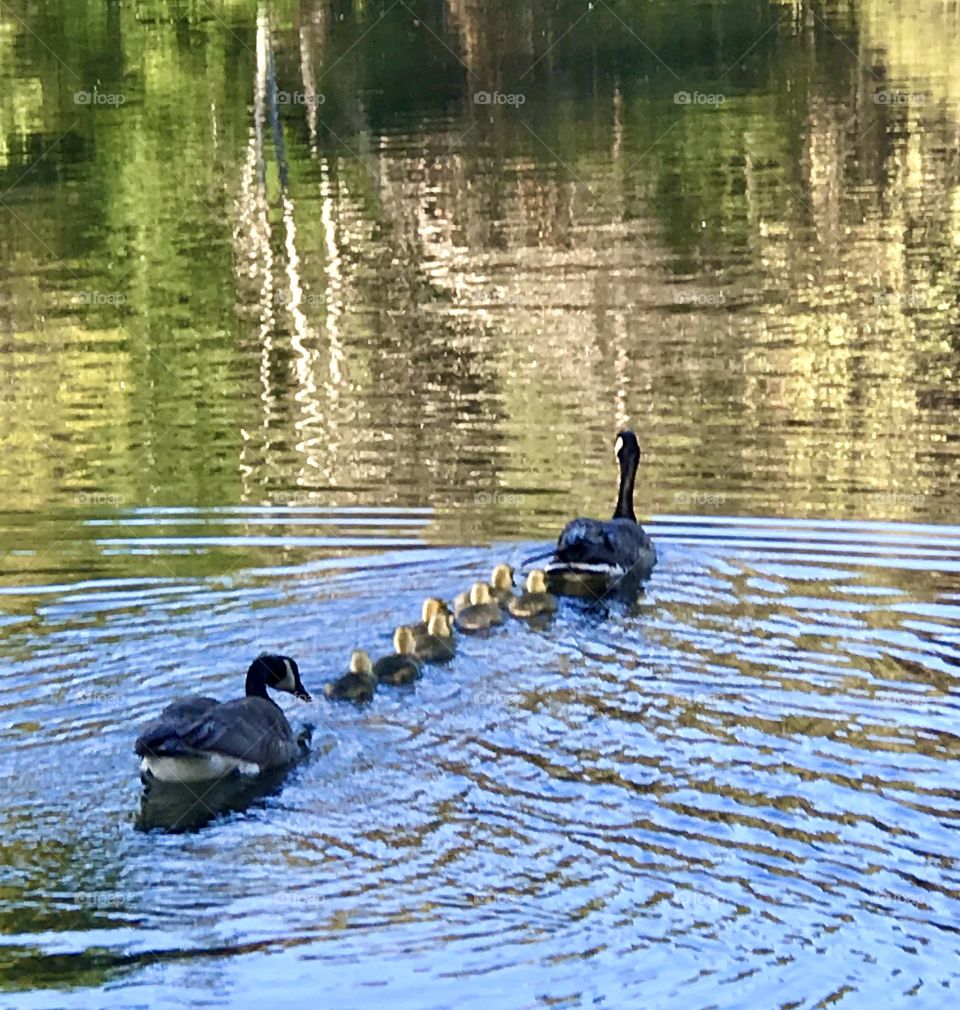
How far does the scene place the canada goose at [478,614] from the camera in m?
15.2

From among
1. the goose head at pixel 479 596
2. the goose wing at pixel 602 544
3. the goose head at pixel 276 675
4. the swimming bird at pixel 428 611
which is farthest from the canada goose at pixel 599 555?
the goose head at pixel 276 675

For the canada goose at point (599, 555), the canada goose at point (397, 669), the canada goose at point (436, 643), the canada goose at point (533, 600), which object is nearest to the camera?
the canada goose at point (397, 669)

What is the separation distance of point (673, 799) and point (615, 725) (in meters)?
1.35

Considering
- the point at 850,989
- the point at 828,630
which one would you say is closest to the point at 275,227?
the point at 828,630

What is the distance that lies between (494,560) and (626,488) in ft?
5.29

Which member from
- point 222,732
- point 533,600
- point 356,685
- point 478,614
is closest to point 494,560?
point 533,600

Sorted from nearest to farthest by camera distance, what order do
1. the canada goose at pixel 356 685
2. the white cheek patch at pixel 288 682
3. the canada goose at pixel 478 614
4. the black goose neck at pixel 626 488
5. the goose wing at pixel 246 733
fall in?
the goose wing at pixel 246 733
the white cheek patch at pixel 288 682
the canada goose at pixel 356 685
the canada goose at pixel 478 614
the black goose neck at pixel 626 488

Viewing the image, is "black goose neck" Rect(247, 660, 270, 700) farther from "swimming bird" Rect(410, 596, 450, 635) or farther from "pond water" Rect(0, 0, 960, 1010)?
"swimming bird" Rect(410, 596, 450, 635)

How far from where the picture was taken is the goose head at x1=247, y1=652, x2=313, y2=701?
43.4 ft

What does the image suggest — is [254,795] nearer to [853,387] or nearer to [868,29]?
[853,387]

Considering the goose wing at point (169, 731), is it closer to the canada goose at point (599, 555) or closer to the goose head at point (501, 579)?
the goose head at point (501, 579)

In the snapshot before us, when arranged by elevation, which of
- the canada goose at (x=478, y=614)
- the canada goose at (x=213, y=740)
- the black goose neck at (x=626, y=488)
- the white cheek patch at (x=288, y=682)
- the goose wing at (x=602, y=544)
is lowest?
the canada goose at (x=213, y=740)

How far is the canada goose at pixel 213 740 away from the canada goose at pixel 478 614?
2.61 metres

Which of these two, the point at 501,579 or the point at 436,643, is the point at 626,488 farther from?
the point at 436,643
